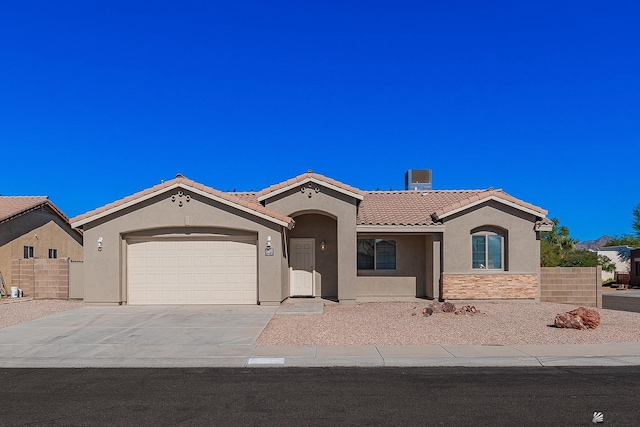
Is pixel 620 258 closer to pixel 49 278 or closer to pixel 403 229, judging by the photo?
pixel 403 229

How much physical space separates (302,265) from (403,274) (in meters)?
3.76

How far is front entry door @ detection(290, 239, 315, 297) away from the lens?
64.3 feet

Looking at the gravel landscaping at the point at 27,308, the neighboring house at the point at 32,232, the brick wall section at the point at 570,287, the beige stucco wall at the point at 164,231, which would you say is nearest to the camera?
the gravel landscaping at the point at 27,308

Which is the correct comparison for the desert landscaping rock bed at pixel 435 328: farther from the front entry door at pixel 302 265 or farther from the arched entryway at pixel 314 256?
the front entry door at pixel 302 265

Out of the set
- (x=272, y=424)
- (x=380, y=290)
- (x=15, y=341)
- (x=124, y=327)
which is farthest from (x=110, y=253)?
(x=272, y=424)

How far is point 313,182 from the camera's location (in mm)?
17953

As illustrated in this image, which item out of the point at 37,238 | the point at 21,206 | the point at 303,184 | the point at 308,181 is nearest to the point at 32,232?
the point at 37,238

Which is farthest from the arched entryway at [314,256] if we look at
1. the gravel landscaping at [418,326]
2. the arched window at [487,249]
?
the arched window at [487,249]

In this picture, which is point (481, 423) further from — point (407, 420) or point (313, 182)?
point (313, 182)

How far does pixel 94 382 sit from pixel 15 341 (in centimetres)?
441

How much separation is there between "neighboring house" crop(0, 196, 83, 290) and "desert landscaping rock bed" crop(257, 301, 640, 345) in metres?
14.8

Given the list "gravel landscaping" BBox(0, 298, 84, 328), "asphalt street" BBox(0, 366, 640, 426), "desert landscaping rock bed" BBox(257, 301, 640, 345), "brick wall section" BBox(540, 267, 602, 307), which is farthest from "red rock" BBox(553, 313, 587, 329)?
"gravel landscaping" BBox(0, 298, 84, 328)

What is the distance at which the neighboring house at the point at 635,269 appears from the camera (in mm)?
36594

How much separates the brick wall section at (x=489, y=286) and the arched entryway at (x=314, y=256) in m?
4.06
